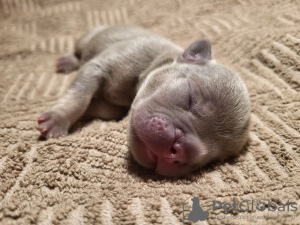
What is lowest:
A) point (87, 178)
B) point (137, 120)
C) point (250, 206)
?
point (87, 178)

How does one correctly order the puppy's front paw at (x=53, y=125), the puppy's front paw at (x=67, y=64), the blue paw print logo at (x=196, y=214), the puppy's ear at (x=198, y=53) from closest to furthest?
the blue paw print logo at (x=196, y=214), the puppy's front paw at (x=53, y=125), the puppy's ear at (x=198, y=53), the puppy's front paw at (x=67, y=64)

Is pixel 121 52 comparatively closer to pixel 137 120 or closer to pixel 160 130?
pixel 137 120

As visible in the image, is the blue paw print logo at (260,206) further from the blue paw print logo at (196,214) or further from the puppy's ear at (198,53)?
the puppy's ear at (198,53)

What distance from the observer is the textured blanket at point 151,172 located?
4.72 ft

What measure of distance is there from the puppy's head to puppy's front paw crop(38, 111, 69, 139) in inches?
26.5

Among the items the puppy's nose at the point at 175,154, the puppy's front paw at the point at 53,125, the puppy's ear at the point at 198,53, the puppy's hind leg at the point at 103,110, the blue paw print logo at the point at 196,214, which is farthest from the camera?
the puppy's hind leg at the point at 103,110

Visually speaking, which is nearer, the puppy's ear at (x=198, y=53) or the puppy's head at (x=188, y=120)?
the puppy's head at (x=188, y=120)

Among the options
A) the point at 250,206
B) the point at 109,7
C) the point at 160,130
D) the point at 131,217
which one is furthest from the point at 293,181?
the point at 109,7

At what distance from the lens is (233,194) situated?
159cm

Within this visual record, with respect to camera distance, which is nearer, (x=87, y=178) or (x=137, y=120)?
(x=87, y=178)

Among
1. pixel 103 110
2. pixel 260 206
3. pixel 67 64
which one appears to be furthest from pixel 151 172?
pixel 67 64

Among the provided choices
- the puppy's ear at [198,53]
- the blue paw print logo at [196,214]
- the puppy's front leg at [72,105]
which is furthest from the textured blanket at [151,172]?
the puppy's ear at [198,53]

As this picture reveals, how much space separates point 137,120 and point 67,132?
30.4 inches

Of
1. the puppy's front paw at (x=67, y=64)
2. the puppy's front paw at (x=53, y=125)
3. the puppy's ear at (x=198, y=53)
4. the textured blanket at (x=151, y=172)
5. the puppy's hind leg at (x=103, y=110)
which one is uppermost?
the puppy's ear at (x=198, y=53)
